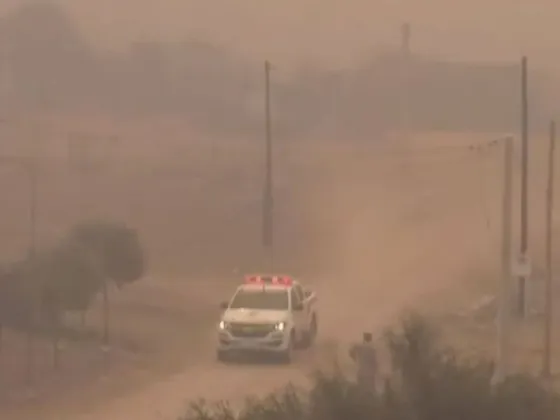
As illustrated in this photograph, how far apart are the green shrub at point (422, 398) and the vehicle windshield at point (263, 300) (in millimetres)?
5002

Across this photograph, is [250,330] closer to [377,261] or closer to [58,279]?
[58,279]

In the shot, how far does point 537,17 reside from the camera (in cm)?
2062

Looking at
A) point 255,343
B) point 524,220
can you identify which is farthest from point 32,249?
point 524,220

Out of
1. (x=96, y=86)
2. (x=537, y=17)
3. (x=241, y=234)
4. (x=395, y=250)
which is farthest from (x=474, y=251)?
(x=96, y=86)

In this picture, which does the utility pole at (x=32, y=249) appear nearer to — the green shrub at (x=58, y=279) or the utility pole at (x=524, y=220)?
the green shrub at (x=58, y=279)

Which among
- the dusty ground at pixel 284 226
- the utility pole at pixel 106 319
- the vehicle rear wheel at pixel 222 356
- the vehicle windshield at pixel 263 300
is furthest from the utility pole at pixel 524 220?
the utility pole at pixel 106 319

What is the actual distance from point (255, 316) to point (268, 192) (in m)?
6.52

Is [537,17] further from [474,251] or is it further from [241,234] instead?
[241,234]

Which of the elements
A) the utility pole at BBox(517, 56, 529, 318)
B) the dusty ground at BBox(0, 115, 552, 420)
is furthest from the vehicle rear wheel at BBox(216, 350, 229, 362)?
the utility pole at BBox(517, 56, 529, 318)

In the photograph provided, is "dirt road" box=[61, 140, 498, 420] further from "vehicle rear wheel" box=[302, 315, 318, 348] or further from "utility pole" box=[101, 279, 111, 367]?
"utility pole" box=[101, 279, 111, 367]

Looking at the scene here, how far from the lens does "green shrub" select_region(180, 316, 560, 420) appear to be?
18.7 ft

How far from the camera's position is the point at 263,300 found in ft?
Answer: 37.2

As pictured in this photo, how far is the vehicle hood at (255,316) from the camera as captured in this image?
11.1 meters

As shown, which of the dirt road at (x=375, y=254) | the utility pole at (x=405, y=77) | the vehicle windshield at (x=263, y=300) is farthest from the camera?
the utility pole at (x=405, y=77)
